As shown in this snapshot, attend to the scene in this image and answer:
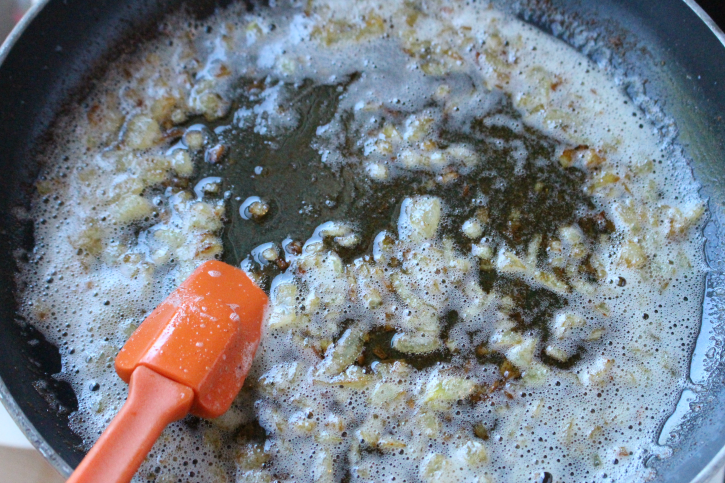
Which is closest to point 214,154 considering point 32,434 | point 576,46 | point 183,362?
point 183,362

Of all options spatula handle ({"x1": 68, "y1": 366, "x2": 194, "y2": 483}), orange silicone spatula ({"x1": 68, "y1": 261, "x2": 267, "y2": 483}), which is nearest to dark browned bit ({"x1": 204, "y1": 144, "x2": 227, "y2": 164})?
orange silicone spatula ({"x1": 68, "y1": 261, "x2": 267, "y2": 483})

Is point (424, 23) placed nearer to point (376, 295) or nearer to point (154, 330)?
point (376, 295)

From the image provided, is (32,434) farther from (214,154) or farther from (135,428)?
(214,154)

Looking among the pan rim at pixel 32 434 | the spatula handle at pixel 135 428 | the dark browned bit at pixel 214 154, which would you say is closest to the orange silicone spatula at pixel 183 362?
the spatula handle at pixel 135 428

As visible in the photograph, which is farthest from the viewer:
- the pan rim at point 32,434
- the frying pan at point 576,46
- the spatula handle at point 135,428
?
the frying pan at point 576,46

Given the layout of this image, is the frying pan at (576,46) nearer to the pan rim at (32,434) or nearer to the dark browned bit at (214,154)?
the pan rim at (32,434)

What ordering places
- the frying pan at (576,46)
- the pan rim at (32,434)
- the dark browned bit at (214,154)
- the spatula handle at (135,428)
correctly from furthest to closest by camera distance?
the dark browned bit at (214,154) < the frying pan at (576,46) < the pan rim at (32,434) < the spatula handle at (135,428)

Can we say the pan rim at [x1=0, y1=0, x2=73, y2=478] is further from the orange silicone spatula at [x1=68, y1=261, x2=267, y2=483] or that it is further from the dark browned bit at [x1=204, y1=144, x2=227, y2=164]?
the dark browned bit at [x1=204, y1=144, x2=227, y2=164]

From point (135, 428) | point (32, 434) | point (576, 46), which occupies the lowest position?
point (32, 434)
